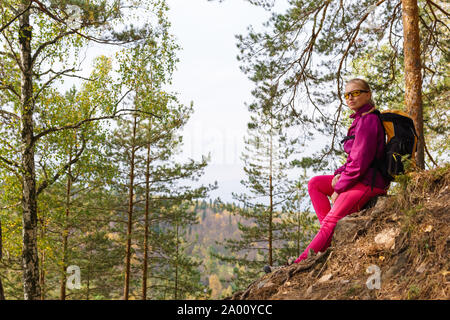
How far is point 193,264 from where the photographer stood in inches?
691

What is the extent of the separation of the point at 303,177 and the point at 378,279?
1330 centimetres

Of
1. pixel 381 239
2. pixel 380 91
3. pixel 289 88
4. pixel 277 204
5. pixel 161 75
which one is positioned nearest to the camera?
pixel 381 239

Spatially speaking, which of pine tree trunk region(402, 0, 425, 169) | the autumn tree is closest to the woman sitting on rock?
Answer: pine tree trunk region(402, 0, 425, 169)

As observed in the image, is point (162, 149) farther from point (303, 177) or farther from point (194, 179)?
point (303, 177)

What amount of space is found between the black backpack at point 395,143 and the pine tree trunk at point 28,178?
7.82 meters

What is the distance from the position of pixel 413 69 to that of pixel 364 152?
2954 millimetres

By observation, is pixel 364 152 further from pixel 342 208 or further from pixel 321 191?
pixel 321 191

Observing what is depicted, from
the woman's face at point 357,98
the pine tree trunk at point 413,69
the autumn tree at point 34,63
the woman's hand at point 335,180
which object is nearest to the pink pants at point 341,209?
the woman's hand at point 335,180

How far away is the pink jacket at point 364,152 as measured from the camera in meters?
3.68

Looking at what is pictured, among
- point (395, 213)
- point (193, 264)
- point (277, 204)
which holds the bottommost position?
point (193, 264)

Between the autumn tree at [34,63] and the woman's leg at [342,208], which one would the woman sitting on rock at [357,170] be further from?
the autumn tree at [34,63]

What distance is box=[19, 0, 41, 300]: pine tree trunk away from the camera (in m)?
7.78
